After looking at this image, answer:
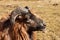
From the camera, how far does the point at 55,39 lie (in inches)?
559

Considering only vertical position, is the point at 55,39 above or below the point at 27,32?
below

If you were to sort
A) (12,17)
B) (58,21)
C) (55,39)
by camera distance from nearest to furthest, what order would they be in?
(12,17)
(55,39)
(58,21)

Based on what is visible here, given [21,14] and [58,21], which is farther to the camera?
[58,21]

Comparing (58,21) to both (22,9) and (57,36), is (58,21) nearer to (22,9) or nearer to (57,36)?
(57,36)

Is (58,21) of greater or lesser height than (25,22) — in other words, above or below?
below

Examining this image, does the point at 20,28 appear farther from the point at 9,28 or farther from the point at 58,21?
the point at 58,21

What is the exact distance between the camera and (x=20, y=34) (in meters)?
9.30

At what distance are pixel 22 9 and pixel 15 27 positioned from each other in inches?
23.5

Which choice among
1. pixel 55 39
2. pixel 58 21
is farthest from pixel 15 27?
pixel 58 21

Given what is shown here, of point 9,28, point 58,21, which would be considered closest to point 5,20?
point 9,28

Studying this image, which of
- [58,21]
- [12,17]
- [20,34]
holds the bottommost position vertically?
[58,21]

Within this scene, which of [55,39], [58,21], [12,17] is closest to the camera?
[12,17]

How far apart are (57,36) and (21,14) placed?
237 inches

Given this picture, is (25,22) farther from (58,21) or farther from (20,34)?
(58,21)
